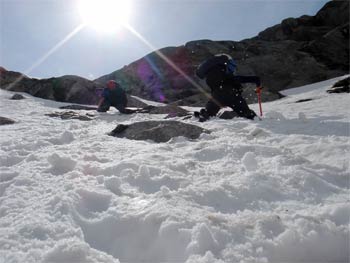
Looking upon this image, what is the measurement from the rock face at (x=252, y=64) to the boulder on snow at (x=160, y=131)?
2214cm

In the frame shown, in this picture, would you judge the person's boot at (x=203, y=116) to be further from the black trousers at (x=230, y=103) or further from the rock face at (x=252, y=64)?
the rock face at (x=252, y=64)

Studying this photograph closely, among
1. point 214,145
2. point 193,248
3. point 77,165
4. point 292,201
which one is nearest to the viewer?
point 193,248

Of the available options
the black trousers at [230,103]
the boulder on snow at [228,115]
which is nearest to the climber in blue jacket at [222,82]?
the black trousers at [230,103]

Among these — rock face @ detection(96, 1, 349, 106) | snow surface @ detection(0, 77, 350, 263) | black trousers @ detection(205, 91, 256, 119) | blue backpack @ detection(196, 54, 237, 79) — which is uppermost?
rock face @ detection(96, 1, 349, 106)

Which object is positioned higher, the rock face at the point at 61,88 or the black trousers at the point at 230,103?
the rock face at the point at 61,88

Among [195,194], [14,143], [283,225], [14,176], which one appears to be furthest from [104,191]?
[14,143]

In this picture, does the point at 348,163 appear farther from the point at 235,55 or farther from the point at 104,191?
the point at 235,55

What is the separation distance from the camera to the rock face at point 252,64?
3406 centimetres

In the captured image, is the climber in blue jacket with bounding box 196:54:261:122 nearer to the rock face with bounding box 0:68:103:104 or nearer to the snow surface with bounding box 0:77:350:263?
the snow surface with bounding box 0:77:350:263

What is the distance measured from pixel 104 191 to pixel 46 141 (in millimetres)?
3579

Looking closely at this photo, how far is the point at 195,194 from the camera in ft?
14.0

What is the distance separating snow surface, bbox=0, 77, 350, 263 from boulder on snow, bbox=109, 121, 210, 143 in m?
1.11

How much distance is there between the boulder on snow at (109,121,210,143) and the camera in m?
7.84

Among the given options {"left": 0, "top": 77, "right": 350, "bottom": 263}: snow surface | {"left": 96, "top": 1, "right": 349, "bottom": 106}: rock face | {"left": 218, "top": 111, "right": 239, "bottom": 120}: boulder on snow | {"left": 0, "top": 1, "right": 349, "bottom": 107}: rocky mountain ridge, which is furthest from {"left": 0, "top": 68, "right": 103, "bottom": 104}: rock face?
{"left": 0, "top": 77, "right": 350, "bottom": 263}: snow surface
